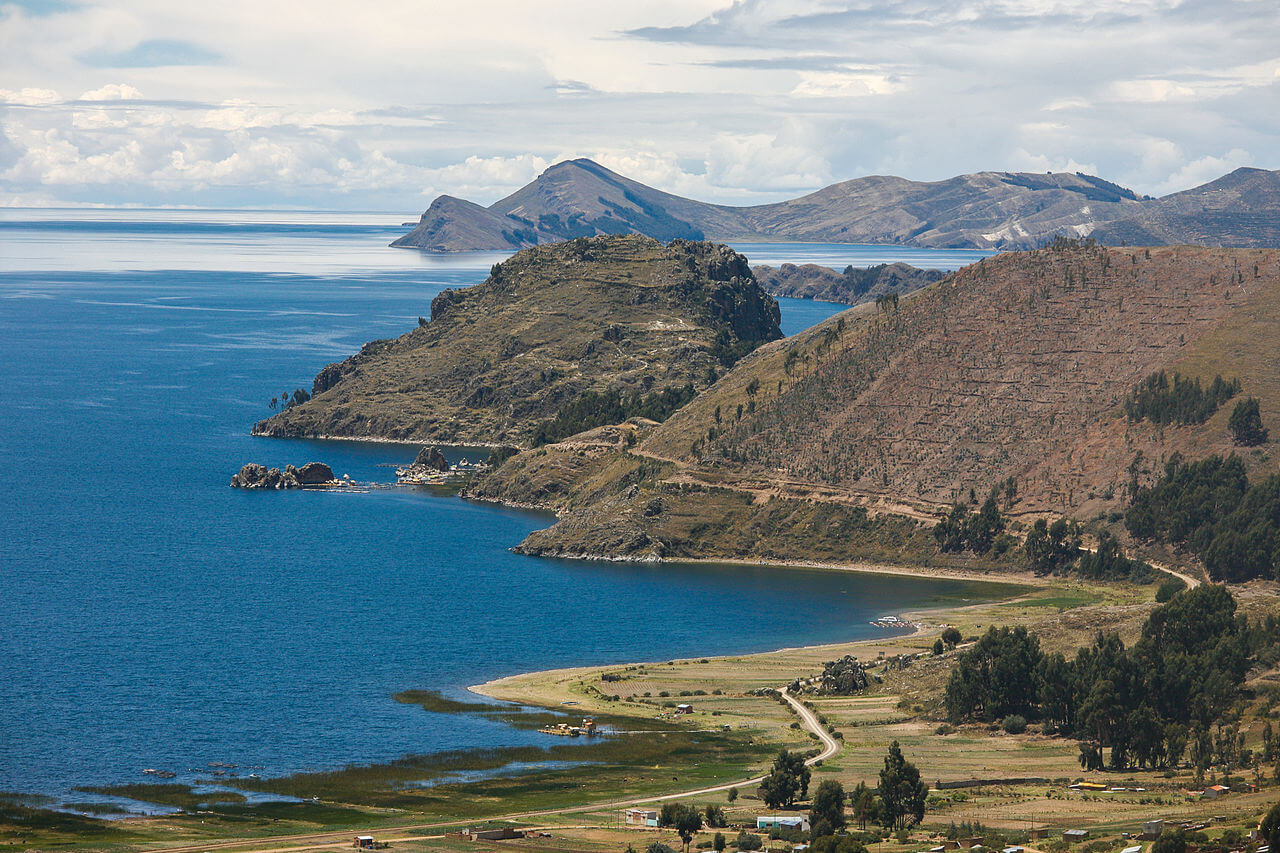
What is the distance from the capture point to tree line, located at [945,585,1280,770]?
124 m

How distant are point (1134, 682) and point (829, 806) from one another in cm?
4022

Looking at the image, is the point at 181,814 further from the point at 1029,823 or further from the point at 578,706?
the point at 1029,823

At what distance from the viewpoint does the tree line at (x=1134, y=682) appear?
124000mm

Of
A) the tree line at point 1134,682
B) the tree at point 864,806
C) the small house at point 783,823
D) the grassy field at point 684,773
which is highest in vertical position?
the tree line at point 1134,682

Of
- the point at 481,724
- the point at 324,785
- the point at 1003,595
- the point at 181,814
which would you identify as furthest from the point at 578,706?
the point at 1003,595

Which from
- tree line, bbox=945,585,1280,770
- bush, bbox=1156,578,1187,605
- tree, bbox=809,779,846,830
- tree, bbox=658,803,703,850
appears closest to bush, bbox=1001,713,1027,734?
tree line, bbox=945,585,1280,770

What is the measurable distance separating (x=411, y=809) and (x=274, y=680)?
45.5 m

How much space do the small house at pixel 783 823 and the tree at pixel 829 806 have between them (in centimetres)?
65

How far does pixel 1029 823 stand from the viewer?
102188mm

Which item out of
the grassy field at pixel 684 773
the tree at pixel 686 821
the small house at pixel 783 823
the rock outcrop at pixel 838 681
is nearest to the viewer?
the tree at pixel 686 821

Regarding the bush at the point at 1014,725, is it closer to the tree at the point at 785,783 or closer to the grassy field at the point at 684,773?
the grassy field at the point at 684,773

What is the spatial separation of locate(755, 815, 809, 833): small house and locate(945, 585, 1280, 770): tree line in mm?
31023

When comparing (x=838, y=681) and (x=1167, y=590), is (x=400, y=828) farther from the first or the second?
(x=1167, y=590)

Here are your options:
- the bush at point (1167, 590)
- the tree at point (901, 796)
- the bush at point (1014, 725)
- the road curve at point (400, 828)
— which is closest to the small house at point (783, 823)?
the tree at point (901, 796)
